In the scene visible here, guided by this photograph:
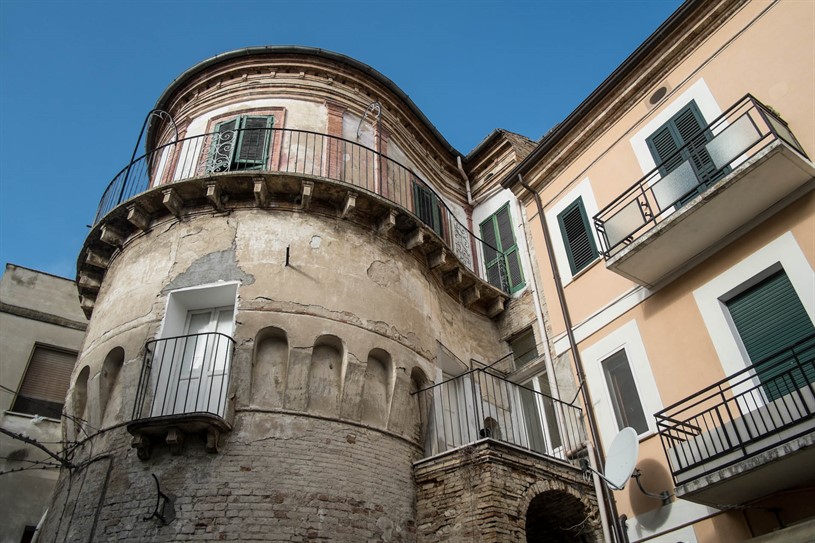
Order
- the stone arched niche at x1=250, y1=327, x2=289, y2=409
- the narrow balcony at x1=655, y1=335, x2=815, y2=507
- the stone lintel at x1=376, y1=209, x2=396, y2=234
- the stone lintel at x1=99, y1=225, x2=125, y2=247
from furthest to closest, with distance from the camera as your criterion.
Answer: the stone lintel at x1=376, y1=209, x2=396, y2=234, the stone lintel at x1=99, y1=225, x2=125, y2=247, the stone arched niche at x1=250, y1=327, x2=289, y2=409, the narrow balcony at x1=655, y1=335, x2=815, y2=507

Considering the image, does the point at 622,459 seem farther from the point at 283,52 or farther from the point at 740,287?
the point at 283,52

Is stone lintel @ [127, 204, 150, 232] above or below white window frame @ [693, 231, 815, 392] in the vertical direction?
above

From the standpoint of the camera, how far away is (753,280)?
1020 cm

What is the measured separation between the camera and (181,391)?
424 inches

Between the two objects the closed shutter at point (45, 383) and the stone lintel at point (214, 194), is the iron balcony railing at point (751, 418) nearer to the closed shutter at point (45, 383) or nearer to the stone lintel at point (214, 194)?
the stone lintel at point (214, 194)

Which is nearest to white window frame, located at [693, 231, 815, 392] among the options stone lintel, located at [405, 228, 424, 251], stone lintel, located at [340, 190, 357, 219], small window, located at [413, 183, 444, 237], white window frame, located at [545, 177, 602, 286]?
white window frame, located at [545, 177, 602, 286]

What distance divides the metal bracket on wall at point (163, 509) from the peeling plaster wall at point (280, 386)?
0.27ft

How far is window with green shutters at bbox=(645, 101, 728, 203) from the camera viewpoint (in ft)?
36.3

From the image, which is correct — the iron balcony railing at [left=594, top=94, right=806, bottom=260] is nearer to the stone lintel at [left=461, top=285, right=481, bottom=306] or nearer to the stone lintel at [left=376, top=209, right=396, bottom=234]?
the stone lintel at [left=461, top=285, right=481, bottom=306]

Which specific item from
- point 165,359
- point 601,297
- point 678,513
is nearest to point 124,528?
point 165,359

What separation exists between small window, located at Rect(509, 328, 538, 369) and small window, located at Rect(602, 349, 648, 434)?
2.67 metres

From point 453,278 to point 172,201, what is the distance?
6258 mm

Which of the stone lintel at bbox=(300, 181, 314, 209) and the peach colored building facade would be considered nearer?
the peach colored building facade

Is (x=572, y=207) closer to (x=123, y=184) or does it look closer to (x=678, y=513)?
(x=678, y=513)
